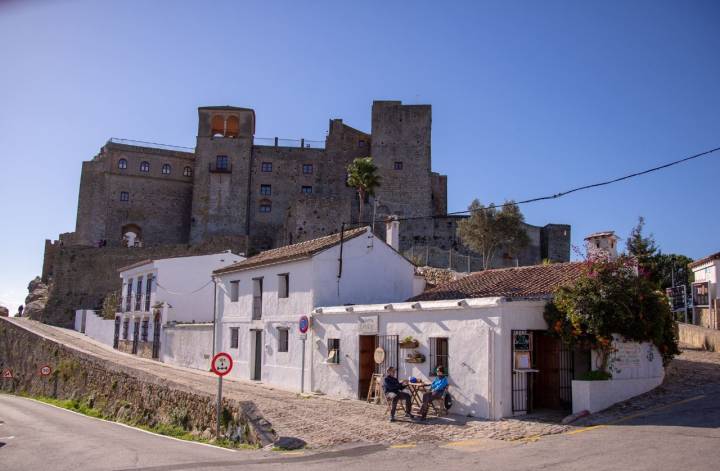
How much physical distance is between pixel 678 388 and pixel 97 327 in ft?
123

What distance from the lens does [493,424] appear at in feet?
46.3

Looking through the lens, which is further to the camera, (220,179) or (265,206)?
(265,206)

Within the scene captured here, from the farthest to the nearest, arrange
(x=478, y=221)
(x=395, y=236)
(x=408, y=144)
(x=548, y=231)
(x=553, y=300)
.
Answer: (x=408, y=144) < (x=548, y=231) < (x=478, y=221) < (x=395, y=236) < (x=553, y=300)

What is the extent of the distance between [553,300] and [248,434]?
782 cm

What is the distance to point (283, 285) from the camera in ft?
79.2

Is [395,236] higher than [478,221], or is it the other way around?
[478,221]

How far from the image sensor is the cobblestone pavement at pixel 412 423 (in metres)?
13.4

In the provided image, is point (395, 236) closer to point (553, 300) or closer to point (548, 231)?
point (553, 300)

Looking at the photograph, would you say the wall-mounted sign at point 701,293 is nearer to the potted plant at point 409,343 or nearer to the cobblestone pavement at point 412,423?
the cobblestone pavement at point 412,423

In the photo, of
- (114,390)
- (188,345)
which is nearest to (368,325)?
(114,390)

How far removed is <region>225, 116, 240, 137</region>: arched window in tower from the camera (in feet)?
203

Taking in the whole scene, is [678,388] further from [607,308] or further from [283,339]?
[283,339]

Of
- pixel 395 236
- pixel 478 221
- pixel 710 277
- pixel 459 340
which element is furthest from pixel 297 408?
pixel 478 221

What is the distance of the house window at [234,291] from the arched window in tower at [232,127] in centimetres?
3623
